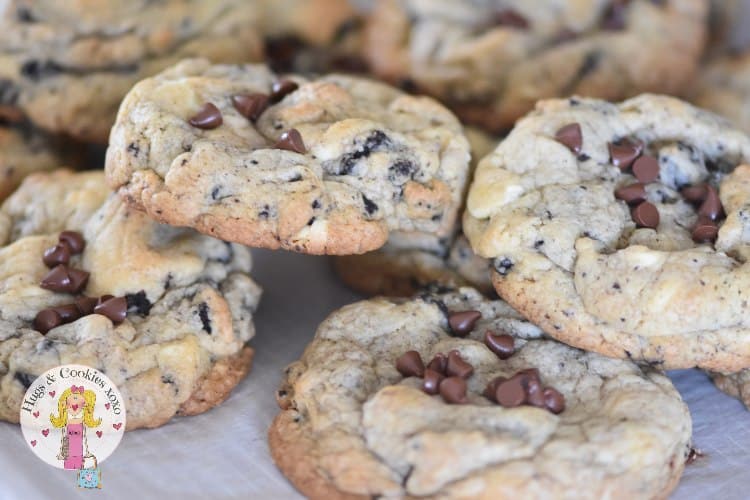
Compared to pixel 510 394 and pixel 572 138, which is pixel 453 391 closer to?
pixel 510 394

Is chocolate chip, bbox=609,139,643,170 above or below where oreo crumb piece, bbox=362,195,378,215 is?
above

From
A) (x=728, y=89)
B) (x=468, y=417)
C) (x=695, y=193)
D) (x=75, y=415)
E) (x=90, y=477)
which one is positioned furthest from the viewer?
(x=728, y=89)

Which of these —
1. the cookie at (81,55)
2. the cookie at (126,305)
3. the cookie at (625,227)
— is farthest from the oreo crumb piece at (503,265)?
the cookie at (81,55)

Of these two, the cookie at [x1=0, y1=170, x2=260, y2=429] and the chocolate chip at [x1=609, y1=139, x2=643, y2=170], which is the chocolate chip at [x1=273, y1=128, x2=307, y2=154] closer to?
the cookie at [x1=0, y1=170, x2=260, y2=429]

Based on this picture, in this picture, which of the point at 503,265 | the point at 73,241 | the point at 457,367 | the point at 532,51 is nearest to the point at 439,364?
the point at 457,367

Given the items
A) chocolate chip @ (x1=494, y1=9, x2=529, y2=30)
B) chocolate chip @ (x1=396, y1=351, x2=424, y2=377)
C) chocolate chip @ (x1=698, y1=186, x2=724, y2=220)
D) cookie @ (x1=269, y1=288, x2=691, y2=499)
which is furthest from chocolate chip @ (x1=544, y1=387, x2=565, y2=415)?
chocolate chip @ (x1=494, y1=9, x2=529, y2=30)
